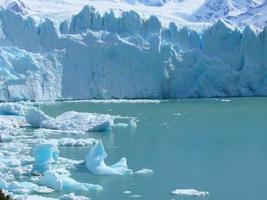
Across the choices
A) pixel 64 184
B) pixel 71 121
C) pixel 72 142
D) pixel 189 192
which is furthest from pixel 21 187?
pixel 71 121

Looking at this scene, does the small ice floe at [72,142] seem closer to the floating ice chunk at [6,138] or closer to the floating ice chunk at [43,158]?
the floating ice chunk at [6,138]

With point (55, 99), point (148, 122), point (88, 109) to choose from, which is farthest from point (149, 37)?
point (148, 122)

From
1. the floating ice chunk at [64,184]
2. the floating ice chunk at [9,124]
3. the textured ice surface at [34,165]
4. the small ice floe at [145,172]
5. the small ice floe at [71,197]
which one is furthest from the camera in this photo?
the floating ice chunk at [9,124]

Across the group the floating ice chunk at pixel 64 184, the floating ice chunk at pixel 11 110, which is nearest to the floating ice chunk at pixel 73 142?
the floating ice chunk at pixel 64 184

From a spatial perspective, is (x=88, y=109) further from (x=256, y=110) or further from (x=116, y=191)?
(x=116, y=191)

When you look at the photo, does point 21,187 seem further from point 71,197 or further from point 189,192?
point 189,192
